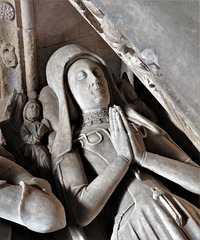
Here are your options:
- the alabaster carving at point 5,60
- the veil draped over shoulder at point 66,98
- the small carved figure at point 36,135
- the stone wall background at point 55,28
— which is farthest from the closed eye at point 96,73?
the alabaster carving at point 5,60

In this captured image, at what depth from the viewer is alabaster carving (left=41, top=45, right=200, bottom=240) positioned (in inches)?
80.2

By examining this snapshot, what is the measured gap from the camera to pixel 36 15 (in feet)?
9.09

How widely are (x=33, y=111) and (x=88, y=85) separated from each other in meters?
0.43

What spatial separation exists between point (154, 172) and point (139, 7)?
1.33 meters

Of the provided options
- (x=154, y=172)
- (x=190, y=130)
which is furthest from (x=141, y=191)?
(x=190, y=130)

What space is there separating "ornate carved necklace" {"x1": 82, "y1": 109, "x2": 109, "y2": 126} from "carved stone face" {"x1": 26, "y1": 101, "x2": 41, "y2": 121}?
1.12ft

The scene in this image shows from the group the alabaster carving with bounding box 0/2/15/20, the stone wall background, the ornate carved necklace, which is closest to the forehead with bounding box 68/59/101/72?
the ornate carved necklace

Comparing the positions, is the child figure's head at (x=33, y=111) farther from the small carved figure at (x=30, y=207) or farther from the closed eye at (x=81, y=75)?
the small carved figure at (x=30, y=207)

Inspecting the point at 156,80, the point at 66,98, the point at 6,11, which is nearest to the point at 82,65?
the point at 66,98

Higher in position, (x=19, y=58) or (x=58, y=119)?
(x=19, y=58)

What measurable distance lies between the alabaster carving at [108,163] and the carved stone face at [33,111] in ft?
0.28

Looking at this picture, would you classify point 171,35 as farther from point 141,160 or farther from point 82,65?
point 82,65

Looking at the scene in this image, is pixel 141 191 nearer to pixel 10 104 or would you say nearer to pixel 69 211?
pixel 69 211

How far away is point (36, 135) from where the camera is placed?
2.43 metres
